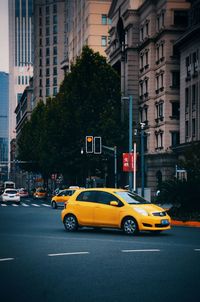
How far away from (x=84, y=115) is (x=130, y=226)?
130ft

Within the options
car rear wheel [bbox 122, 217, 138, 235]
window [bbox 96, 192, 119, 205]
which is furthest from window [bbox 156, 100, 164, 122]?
car rear wheel [bbox 122, 217, 138, 235]

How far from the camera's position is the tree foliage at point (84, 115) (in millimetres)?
60219

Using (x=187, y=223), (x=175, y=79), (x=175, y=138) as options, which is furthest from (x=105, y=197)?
(x=175, y=79)

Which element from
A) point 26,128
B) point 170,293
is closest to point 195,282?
point 170,293

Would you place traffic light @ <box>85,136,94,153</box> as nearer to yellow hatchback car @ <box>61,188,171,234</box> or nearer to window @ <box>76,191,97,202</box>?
yellow hatchback car @ <box>61,188,171,234</box>

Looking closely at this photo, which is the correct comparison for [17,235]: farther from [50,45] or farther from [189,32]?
[50,45]

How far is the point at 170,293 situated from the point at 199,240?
9.69 m

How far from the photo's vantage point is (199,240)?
19.5 meters

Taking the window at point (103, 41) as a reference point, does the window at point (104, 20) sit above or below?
above

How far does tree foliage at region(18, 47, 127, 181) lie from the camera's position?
60.2 m

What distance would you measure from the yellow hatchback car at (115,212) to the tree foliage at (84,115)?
36.5m

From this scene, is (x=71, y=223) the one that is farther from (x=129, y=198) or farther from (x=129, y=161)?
(x=129, y=161)

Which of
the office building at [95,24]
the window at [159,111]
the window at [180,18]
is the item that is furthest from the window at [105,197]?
the office building at [95,24]

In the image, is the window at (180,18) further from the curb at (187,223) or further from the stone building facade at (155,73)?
the curb at (187,223)
